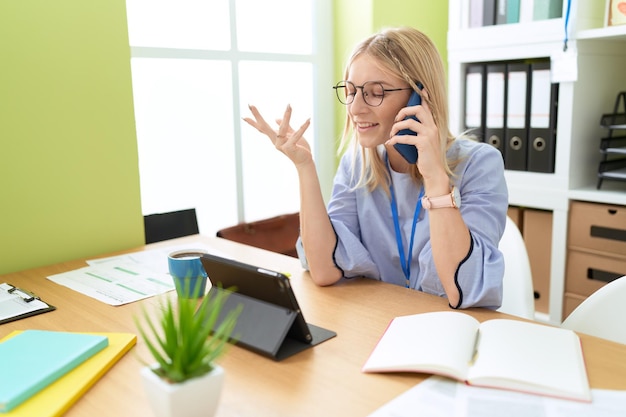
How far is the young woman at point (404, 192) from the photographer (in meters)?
1.21

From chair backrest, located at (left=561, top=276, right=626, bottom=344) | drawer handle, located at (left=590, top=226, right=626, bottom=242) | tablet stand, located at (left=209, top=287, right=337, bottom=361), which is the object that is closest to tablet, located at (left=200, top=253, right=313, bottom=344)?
tablet stand, located at (left=209, top=287, right=337, bottom=361)

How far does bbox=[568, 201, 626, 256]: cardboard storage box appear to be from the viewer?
81.8 inches

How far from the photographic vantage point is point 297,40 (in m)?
2.52

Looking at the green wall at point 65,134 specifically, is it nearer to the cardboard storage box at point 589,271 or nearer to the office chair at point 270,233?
the office chair at point 270,233

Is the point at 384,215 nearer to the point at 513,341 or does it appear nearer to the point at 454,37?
the point at 513,341

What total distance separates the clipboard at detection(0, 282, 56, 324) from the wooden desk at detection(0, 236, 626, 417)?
2 centimetres

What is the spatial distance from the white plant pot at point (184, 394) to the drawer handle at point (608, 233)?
1826 millimetres

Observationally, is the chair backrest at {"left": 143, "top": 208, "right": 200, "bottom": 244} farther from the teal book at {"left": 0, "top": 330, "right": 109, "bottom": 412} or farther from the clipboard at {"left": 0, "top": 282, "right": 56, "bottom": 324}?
the teal book at {"left": 0, "top": 330, "right": 109, "bottom": 412}

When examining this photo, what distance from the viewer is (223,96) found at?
2.30 metres

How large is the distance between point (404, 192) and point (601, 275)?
3.74ft

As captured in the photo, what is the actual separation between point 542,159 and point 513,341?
1.50m

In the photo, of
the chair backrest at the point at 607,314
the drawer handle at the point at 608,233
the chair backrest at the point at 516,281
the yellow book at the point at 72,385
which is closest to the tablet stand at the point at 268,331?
the yellow book at the point at 72,385

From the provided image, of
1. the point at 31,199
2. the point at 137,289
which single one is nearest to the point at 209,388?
the point at 137,289

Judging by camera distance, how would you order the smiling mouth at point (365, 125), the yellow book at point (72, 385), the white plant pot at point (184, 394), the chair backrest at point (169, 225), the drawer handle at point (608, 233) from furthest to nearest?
1. the drawer handle at point (608, 233)
2. the chair backrest at point (169, 225)
3. the smiling mouth at point (365, 125)
4. the yellow book at point (72, 385)
5. the white plant pot at point (184, 394)
